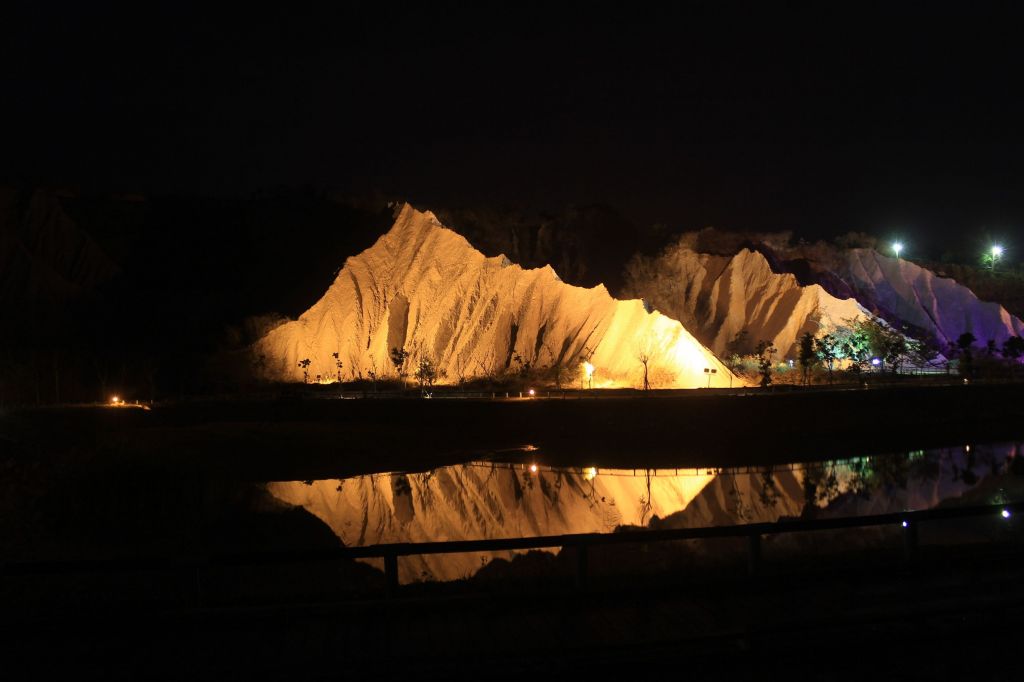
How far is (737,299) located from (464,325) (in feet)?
79.6

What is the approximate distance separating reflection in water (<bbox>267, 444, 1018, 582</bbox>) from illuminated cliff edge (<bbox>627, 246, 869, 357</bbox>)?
3170 cm

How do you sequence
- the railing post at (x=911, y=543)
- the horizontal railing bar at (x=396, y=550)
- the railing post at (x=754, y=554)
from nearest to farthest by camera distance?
the horizontal railing bar at (x=396, y=550), the railing post at (x=754, y=554), the railing post at (x=911, y=543)

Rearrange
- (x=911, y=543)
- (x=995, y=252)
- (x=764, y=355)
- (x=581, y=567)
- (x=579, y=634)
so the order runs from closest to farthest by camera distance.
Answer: (x=579, y=634), (x=581, y=567), (x=911, y=543), (x=764, y=355), (x=995, y=252)

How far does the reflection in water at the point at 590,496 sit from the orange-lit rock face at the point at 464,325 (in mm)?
20895

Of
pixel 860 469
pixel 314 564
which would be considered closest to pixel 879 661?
pixel 314 564

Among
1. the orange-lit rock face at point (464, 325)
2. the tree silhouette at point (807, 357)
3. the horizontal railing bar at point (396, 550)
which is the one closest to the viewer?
the horizontal railing bar at point (396, 550)

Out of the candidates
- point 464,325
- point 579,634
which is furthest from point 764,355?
point 579,634

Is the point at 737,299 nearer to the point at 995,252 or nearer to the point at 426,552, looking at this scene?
the point at 995,252

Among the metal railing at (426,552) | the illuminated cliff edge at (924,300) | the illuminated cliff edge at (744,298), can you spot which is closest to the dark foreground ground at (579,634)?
the metal railing at (426,552)

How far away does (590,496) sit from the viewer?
23.1 m

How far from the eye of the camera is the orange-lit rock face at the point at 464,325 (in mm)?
51781

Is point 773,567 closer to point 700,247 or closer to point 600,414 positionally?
point 600,414

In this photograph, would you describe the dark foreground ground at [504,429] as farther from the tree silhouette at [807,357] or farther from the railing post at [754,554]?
the railing post at [754,554]

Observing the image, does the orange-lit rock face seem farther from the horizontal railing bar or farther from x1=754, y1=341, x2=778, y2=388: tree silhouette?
the horizontal railing bar
